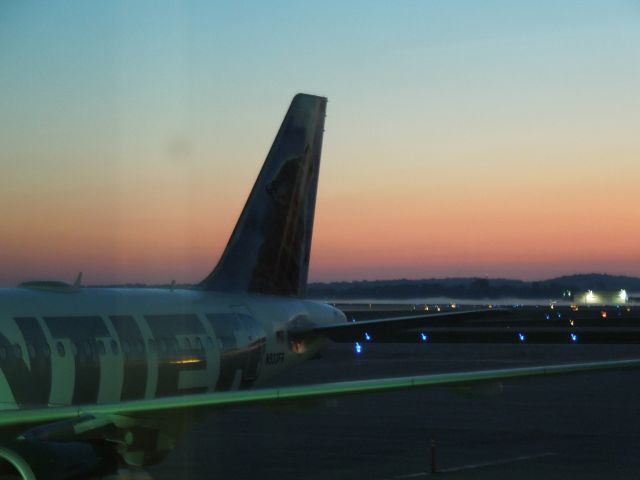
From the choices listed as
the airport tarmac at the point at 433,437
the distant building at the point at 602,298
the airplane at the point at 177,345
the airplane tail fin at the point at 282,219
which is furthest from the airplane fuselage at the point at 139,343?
the distant building at the point at 602,298

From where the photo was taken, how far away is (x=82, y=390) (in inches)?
617

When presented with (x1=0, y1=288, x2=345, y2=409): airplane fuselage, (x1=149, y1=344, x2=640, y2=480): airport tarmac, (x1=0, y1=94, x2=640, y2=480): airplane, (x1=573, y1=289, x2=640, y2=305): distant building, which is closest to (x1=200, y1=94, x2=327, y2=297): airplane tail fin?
(x1=0, y1=94, x2=640, y2=480): airplane

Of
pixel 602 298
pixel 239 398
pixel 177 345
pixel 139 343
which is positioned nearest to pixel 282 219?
pixel 177 345

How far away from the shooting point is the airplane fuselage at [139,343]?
583 inches

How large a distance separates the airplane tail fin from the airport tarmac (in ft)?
9.31

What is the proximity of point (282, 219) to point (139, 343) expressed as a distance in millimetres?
6234

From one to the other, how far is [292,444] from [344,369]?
1684cm

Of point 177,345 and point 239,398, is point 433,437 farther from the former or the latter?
point 239,398

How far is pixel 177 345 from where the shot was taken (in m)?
18.0

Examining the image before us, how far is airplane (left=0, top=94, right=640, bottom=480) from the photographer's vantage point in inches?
476

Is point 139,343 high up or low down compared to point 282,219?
down

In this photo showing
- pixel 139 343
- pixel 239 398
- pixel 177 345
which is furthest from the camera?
pixel 177 345

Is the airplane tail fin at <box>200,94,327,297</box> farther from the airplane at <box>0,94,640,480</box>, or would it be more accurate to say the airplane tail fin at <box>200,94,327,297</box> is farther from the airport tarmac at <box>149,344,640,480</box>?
the airport tarmac at <box>149,344,640,480</box>

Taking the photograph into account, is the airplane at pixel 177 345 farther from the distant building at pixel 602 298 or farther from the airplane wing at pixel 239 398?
the distant building at pixel 602 298
